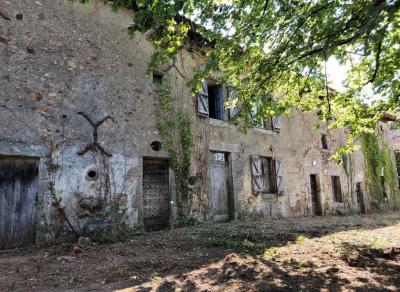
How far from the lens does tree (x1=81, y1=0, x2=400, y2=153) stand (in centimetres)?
361

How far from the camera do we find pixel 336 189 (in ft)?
45.0

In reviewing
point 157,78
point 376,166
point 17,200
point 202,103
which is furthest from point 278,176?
point 376,166

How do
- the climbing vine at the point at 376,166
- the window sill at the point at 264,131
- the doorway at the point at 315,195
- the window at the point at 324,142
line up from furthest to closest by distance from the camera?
the climbing vine at the point at 376,166 < the window at the point at 324,142 < the doorway at the point at 315,195 < the window sill at the point at 264,131

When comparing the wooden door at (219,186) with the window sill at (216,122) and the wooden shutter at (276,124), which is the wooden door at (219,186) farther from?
the wooden shutter at (276,124)

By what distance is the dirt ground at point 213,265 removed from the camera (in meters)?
3.28

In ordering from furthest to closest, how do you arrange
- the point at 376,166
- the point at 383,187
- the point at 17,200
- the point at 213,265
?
the point at 383,187, the point at 376,166, the point at 17,200, the point at 213,265

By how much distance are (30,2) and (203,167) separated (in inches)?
215

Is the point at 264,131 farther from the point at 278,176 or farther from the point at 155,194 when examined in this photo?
the point at 155,194

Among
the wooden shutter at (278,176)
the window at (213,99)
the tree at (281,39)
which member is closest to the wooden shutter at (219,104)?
the window at (213,99)

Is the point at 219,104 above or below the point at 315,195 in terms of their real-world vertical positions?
above

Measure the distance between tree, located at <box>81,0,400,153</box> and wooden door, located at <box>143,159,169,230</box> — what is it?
10.1 feet

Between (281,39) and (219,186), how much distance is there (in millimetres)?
5248

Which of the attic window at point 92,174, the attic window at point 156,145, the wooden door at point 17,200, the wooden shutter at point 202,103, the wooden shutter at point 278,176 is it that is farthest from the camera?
the wooden shutter at point 278,176

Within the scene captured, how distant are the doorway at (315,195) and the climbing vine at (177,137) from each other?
6.66 m
